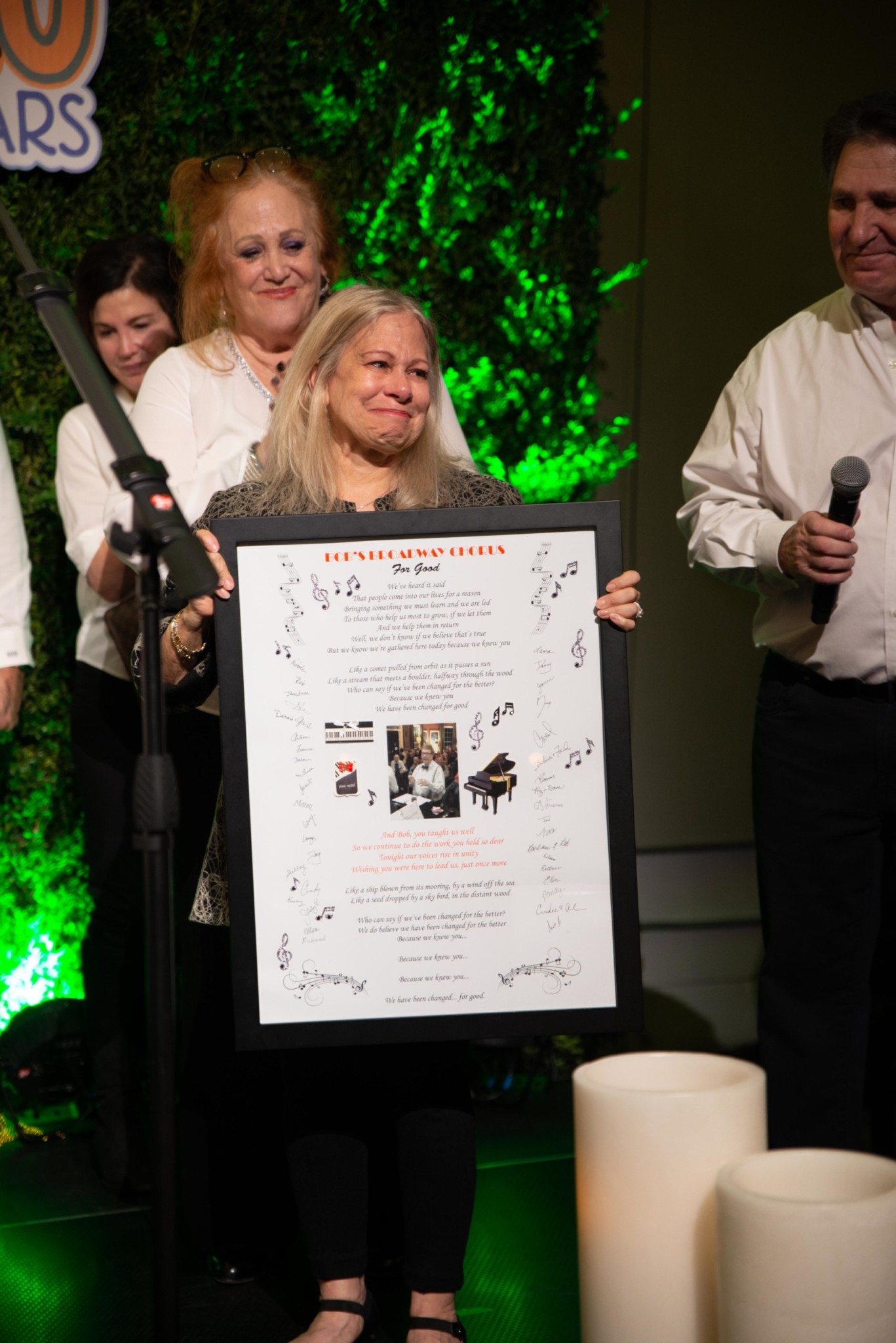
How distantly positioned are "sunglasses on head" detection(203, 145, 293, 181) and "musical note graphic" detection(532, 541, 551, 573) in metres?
1.18

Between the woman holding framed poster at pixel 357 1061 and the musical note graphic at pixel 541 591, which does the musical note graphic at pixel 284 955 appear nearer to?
the woman holding framed poster at pixel 357 1061

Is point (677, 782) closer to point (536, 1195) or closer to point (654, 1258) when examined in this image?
point (536, 1195)

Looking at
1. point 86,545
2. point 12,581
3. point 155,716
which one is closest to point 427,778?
point 155,716

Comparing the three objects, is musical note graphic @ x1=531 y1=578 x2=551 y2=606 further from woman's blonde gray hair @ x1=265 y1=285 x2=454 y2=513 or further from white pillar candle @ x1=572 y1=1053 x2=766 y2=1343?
white pillar candle @ x1=572 y1=1053 x2=766 y2=1343

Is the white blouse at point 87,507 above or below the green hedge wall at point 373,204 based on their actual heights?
below

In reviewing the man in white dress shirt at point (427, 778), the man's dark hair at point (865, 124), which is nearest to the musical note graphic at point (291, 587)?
the man in white dress shirt at point (427, 778)

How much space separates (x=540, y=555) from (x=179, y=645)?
1.84 ft

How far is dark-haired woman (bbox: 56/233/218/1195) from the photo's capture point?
292 centimetres

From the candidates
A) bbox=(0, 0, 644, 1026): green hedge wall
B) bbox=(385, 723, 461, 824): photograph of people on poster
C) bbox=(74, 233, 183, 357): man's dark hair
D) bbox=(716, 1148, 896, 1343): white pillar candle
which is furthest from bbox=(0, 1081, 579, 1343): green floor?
bbox=(74, 233, 183, 357): man's dark hair

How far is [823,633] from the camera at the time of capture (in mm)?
2369

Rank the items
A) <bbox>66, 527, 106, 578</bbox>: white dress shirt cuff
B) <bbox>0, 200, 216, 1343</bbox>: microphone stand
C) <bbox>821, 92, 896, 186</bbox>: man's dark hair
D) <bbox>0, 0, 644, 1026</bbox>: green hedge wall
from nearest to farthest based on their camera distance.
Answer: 1. <bbox>0, 200, 216, 1343</bbox>: microphone stand
2. <bbox>821, 92, 896, 186</bbox>: man's dark hair
3. <bbox>66, 527, 106, 578</bbox>: white dress shirt cuff
4. <bbox>0, 0, 644, 1026</bbox>: green hedge wall

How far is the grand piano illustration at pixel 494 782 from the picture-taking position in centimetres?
194

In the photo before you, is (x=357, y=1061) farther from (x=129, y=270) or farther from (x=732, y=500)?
(x=129, y=270)

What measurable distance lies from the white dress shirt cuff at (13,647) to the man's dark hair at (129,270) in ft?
2.70
